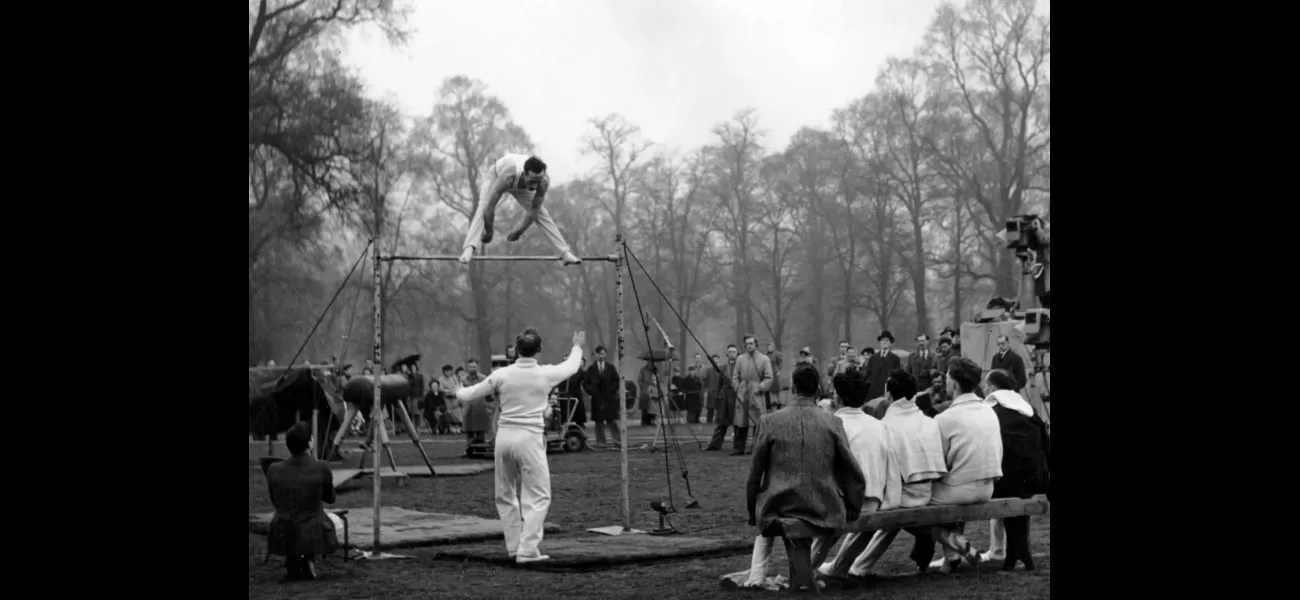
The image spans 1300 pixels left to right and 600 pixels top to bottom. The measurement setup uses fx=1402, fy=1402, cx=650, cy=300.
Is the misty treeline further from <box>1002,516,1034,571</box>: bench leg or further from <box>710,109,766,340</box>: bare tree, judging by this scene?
<box>1002,516,1034,571</box>: bench leg

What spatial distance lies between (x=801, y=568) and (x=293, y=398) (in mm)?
12105

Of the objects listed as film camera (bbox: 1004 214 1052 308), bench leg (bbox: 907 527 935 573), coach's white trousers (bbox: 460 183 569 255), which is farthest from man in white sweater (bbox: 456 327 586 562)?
film camera (bbox: 1004 214 1052 308)

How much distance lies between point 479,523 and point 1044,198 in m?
30.3

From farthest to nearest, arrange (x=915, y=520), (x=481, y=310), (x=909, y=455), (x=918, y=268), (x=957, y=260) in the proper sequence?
1. (x=918, y=268)
2. (x=957, y=260)
3. (x=481, y=310)
4. (x=909, y=455)
5. (x=915, y=520)

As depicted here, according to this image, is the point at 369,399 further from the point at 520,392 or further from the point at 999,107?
the point at 999,107

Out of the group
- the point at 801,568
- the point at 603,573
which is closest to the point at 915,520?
the point at 801,568

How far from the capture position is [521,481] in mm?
11422

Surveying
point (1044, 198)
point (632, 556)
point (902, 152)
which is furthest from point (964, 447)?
point (902, 152)

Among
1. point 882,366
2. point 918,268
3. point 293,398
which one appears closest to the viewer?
point 293,398

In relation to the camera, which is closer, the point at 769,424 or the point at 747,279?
the point at 769,424

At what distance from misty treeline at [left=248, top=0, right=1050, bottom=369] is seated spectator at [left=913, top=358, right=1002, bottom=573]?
2483cm

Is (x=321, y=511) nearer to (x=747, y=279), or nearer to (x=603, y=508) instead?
(x=603, y=508)

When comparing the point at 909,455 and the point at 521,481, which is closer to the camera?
the point at 909,455

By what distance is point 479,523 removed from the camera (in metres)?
13.9
